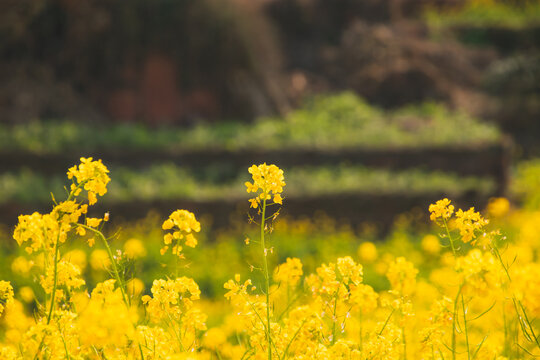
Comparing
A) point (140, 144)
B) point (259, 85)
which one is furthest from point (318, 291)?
point (259, 85)

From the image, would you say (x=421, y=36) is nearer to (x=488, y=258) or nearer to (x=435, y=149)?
(x=435, y=149)

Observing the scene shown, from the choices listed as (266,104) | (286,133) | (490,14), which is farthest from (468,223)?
(490,14)

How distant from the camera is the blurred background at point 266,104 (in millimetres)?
8414

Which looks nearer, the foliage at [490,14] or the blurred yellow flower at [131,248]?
the blurred yellow flower at [131,248]

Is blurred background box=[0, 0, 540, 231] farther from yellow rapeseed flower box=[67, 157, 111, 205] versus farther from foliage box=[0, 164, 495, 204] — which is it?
yellow rapeseed flower box=[67, 157, 111, 205]

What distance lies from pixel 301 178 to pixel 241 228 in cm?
137

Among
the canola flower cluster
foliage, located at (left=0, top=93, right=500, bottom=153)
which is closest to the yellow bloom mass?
the canola flower cluster

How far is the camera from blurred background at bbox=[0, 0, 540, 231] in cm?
841

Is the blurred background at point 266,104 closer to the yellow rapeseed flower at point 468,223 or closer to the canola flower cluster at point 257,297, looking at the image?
the canola flower cluster at point 257,297

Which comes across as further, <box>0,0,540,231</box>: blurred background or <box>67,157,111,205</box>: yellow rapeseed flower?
<box>0,0,540,231</box>: blurred background

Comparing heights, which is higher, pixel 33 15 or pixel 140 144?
pixel 33 15

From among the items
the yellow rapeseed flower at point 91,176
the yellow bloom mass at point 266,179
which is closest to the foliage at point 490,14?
the yellow bloom mass at point 266,179

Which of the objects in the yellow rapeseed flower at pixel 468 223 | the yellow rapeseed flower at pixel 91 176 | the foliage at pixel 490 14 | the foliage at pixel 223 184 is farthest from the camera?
the foliage at pixel 490 14

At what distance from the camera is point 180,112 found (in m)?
12.6
